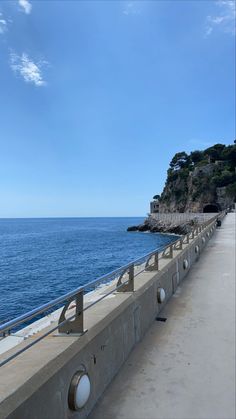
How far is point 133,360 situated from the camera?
4789 mm

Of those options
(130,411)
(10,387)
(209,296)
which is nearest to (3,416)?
(10,387)

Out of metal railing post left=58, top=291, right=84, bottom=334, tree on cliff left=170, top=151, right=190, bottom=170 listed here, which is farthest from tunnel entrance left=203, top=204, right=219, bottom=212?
metal railing post left=58, top=291, right=84, bottom=334

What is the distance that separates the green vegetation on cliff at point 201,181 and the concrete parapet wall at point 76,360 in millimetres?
94895

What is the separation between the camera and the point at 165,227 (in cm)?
9381

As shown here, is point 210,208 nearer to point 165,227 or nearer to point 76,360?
point 165,227

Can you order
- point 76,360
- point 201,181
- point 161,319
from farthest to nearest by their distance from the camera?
point 201,181 < point 161,319 < point 76,360

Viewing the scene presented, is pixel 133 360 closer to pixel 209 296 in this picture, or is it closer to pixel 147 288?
pixel 147 288

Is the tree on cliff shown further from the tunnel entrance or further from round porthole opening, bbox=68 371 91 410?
round porthole opening, bbox=68 371 91 410

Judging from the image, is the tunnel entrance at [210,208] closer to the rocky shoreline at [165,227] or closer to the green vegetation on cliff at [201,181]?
the green vegetation on cliff at [201,181]

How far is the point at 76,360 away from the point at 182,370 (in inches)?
74.2

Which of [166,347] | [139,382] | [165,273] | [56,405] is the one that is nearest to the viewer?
[56,405]

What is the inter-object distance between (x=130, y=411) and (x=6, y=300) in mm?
19498

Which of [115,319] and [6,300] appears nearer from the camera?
[115,319]

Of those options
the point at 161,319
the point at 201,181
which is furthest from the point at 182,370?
the point at 201,181
